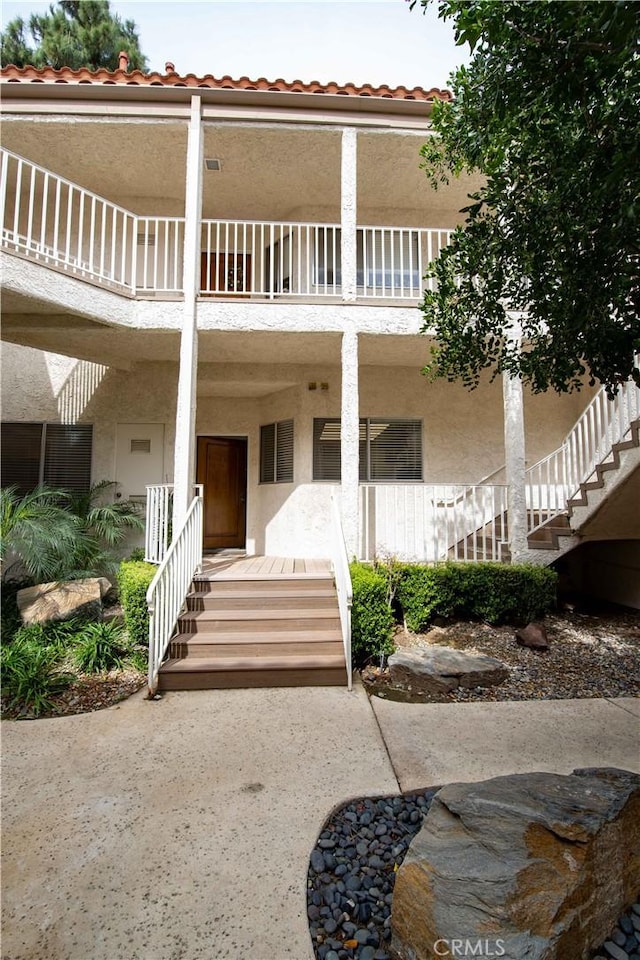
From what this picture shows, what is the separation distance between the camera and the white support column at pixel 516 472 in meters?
6.86

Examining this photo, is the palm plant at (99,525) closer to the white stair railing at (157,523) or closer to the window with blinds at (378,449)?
the white stair railing at (157,523)

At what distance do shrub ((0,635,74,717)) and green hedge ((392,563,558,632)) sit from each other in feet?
13.7

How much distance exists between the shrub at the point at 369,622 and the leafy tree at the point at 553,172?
3072mm

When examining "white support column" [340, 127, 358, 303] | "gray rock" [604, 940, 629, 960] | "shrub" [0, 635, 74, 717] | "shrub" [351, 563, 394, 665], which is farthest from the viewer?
"white support column" [340, 127, 358, 303]

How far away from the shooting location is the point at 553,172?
2705 mm

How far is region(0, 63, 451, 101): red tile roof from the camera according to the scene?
6.59 m

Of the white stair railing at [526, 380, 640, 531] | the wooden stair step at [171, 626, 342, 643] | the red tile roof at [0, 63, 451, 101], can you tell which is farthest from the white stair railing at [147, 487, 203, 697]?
the red tile roof at [0, 63, 451, 101]

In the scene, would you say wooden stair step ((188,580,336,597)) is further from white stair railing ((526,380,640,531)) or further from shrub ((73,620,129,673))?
white stair railing ((526,380,640,531))

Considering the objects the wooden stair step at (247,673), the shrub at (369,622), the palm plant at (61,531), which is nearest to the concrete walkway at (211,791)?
the wooden stair step at (247,673)

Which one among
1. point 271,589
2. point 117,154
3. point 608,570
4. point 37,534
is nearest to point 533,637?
point 271,589

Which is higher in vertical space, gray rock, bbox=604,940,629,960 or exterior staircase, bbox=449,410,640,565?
exterior staircase, bbox=449,410,640,565

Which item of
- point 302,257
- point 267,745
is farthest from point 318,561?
point 302,257

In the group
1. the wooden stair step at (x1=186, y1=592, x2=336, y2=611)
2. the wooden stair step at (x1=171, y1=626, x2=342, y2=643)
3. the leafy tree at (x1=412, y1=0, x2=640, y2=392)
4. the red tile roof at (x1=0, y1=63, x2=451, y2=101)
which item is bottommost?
the wooden stair step at (x1=171, y1=626, x2=342, y2=643)

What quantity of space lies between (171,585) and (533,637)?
4545 mm
